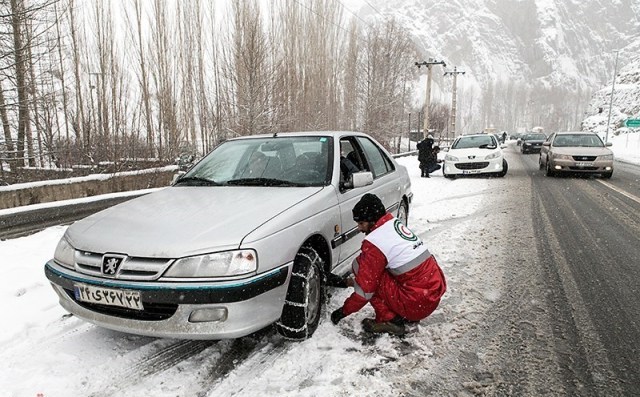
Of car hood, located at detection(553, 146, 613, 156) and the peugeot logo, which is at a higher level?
car hood, located at detection(553, 146, 613, 156)

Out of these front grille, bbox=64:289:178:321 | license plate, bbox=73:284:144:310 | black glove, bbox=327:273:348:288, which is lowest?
black glove, bbox=327:273:348:288

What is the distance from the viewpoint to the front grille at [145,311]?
2.29 metres

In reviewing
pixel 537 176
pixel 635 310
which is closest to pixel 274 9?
pixel 537 176

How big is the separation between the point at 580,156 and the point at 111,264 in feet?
41.8

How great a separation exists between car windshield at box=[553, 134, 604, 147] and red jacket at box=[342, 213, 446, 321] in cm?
1176

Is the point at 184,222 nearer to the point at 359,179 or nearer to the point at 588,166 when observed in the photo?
the point at 359,179

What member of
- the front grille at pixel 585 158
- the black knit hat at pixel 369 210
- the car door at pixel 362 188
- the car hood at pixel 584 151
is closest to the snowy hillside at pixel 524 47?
the car hood at pixel 584 151

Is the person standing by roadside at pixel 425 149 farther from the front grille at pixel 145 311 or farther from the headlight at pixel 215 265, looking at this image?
the front grille at pixel 145 311

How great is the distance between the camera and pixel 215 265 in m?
2.27

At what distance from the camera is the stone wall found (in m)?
7.48

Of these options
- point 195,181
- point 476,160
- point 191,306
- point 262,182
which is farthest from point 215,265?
point 476,160

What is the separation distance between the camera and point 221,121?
55.2 feet

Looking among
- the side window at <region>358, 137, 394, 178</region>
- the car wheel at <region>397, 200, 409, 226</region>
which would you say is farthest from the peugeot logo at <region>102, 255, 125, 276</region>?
the car wheel at <region>397, 200, 409, 226</region>

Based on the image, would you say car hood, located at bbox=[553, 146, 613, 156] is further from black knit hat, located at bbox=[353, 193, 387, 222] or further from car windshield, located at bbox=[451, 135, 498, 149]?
black knit hat, located at bbox=[353, 193, 387, 222]
